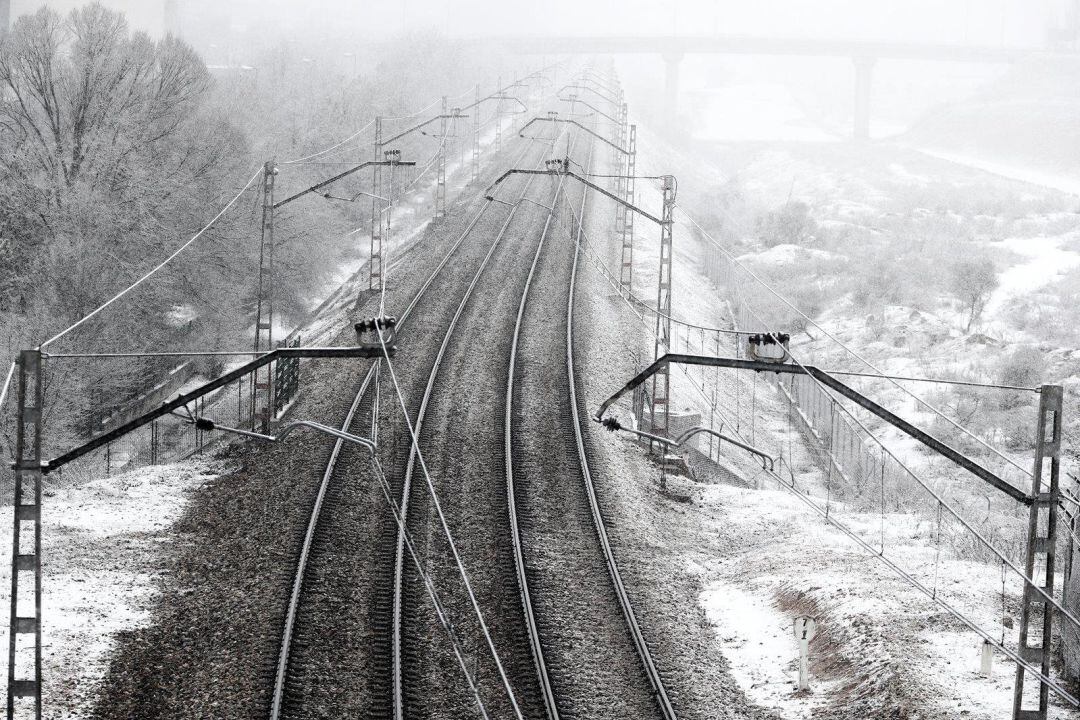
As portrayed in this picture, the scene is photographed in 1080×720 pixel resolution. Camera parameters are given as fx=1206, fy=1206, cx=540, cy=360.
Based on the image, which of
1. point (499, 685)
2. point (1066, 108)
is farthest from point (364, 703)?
point (1066, 108)

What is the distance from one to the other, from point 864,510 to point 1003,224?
4694 centimetres

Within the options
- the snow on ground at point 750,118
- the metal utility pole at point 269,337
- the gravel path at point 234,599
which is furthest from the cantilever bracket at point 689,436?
the snow on ground at point 750,118

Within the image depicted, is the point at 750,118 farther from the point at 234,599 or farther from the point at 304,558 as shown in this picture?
the point at 234,599

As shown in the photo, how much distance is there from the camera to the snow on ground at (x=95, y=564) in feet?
52.5

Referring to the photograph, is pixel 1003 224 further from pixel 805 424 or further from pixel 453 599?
pixel 453 599

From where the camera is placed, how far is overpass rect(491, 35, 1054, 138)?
141 m

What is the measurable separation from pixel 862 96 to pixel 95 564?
132m

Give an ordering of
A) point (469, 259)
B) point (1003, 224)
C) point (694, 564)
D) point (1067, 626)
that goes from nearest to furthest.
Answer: point (1067, 626) < point (694, 564) < point (469, 259) < point (1003, 224)

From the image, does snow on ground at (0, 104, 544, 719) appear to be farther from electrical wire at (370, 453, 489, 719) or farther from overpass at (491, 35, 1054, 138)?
overpass at (491, 35, 1054, 138)

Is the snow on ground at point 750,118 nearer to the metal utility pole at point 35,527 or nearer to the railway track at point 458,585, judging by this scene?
the railway track at point 458,585

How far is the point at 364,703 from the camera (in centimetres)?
1562

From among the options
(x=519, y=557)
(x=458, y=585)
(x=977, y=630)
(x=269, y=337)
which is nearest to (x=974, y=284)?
(x=269, y=337)

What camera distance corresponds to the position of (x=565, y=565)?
20.3m

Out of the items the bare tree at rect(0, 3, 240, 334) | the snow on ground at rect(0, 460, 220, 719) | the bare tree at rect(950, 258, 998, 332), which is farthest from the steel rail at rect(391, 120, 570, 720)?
the bare tree at rect(950, 258, 998, 332)
